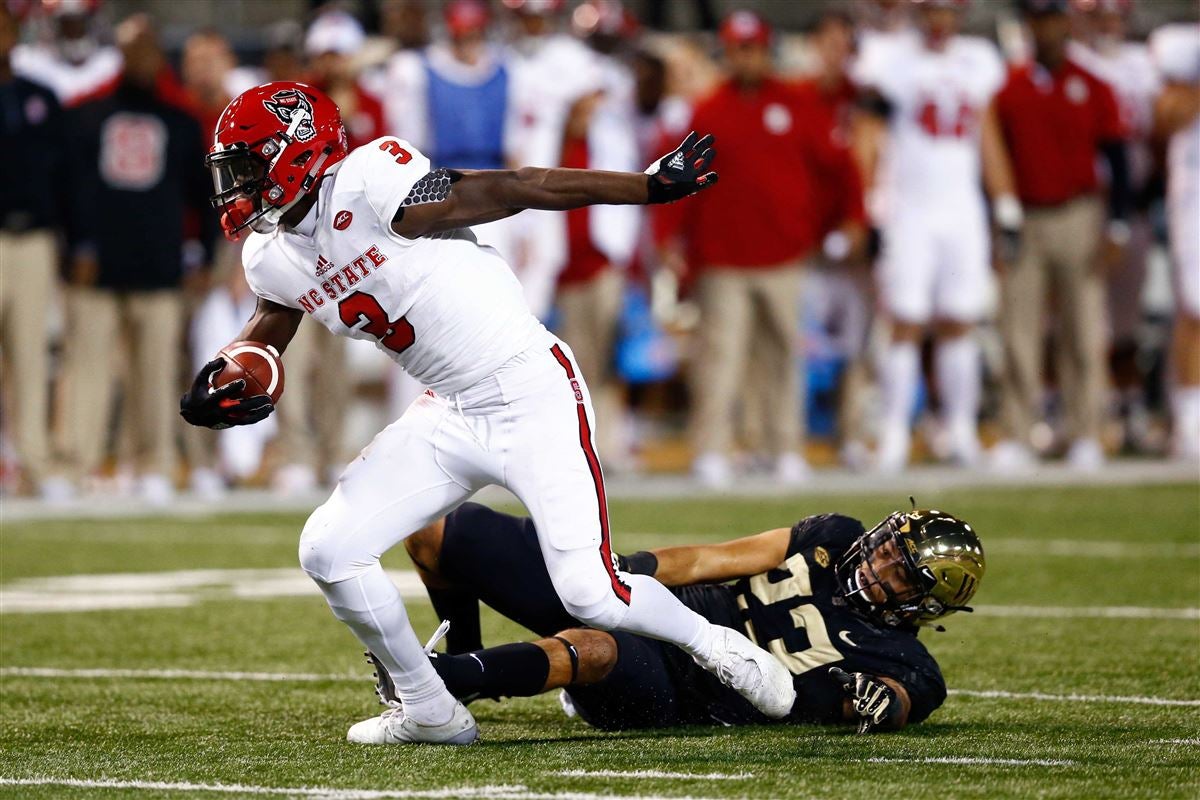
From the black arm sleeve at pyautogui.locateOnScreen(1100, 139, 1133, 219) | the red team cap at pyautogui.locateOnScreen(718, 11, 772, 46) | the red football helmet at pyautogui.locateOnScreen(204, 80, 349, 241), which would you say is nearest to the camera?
the red football helmet at pyautogui.locateOnScreen(204, 80, 349, 241)

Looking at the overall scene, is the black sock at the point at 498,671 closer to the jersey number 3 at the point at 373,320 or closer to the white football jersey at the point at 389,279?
the white football jersey at the point at 389,279

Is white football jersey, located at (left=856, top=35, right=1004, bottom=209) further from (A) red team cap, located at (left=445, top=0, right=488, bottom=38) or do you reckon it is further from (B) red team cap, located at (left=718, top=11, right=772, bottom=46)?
(A) red team cap, located at (left=445, top=0, right=488, bottom=38)

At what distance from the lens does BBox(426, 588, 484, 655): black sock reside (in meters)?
5.18

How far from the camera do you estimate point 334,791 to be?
404cm

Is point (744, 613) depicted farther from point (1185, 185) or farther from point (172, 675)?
point (1185, 185)

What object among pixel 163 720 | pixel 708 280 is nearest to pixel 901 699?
pixel 163 720

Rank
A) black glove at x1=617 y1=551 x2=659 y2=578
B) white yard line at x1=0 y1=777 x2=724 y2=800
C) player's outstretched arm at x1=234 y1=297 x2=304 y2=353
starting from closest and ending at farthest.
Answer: white yard line at x1=0 y1=777 x2=724 y2=800 → player's outstretched arm at x1=234 y1=297 x2=304 y2=353 → black glove at x1=617 y1=551 x2=659 y2=578

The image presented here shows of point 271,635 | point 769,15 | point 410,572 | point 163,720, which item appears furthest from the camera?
point 769,15

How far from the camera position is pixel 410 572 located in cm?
848

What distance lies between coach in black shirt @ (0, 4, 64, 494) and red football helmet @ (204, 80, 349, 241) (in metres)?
5.87

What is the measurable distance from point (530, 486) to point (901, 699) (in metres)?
1.03

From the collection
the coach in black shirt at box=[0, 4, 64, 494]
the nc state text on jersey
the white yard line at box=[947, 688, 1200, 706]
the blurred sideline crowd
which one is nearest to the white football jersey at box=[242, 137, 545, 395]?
the nc state text on jersey

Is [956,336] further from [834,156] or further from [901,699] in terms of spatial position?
[901,699]

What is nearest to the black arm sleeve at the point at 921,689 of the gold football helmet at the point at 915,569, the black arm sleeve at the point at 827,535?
the gold football helmet at the point at 915,569
